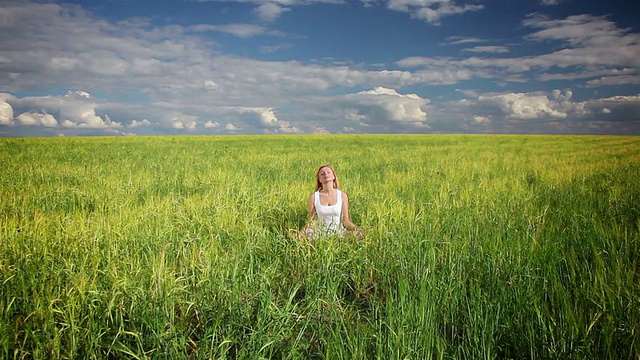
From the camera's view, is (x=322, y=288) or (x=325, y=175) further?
(x=325, y=175)

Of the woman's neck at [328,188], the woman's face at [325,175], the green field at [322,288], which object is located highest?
the woman's face at [325,175]

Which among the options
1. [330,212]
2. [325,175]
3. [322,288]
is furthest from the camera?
[325,175]

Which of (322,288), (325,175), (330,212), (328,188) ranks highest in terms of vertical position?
(325,175)

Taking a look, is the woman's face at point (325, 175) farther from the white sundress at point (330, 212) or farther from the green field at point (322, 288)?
the green field at point (322, 288)

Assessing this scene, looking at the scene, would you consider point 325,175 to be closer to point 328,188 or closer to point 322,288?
point 328,188

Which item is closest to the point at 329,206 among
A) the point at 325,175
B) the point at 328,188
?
the point at 328,188

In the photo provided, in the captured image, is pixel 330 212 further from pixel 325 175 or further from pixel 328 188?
pixel 325 175

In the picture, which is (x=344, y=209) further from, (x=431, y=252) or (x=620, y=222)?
(x=620, y=222)

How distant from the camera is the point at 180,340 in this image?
2.66 meters

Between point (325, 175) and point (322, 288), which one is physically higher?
point (325, 175)

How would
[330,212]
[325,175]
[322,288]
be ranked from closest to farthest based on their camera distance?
[322,288], [330,212], [325,175]

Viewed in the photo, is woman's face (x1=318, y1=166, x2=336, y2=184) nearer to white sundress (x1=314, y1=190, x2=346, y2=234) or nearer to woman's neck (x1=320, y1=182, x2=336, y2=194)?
woman's neck (x1=320, y1=182, x2=336, y2=194)

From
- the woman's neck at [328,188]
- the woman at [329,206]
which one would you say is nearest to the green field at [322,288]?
the woman at [329,206]

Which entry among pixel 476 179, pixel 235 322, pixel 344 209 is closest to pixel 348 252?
pixel 344 209
